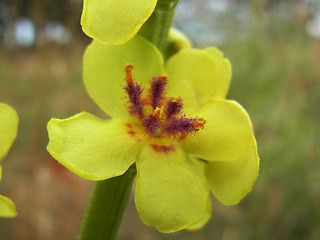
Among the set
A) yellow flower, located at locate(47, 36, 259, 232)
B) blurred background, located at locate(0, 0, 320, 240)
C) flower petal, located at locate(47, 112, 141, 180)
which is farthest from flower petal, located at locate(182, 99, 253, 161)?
blurred background, located at locate(0, 0, 320, 240)

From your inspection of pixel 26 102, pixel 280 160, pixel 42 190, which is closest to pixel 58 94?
pixel 26 102

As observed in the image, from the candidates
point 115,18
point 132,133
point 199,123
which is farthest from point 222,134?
point 115,18

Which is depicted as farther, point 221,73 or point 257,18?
point 257,18

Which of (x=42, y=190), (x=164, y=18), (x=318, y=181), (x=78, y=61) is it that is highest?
(x=164, y=18)

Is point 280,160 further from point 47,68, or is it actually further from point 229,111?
point 229,111

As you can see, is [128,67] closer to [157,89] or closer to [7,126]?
[157,89]

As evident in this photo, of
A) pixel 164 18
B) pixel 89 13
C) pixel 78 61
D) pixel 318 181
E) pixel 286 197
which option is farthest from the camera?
pixel 78 61

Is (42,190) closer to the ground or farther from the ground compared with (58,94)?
farther from the ground
